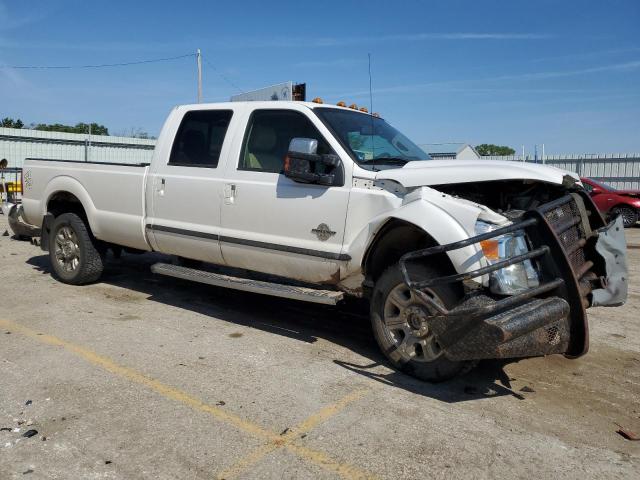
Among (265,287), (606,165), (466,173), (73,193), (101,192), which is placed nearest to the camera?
(466,173)

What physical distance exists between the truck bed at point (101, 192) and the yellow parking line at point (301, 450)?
3.36m

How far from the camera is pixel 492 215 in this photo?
155 inches

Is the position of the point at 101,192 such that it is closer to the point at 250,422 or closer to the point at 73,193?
the point at 73,193

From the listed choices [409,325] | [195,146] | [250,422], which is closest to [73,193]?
[195,146]

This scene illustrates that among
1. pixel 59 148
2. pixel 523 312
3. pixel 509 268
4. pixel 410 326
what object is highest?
pixel 59 148

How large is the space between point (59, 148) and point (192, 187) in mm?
17191

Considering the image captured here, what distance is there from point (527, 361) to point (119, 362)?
10.9 ft

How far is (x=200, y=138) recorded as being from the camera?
5.86 metres

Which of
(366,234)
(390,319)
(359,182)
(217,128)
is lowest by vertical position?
(390,319)

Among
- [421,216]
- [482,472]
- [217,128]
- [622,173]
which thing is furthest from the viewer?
[622,173]

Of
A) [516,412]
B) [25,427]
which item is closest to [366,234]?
[516,412]

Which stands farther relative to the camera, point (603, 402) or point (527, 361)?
point (527, 361)

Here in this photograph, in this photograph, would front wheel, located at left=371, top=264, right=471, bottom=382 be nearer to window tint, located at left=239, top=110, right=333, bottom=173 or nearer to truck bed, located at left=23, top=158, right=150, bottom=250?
window tint, located at left=239, top=110, right=333, bottom=173

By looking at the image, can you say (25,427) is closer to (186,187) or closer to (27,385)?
(27,385)
